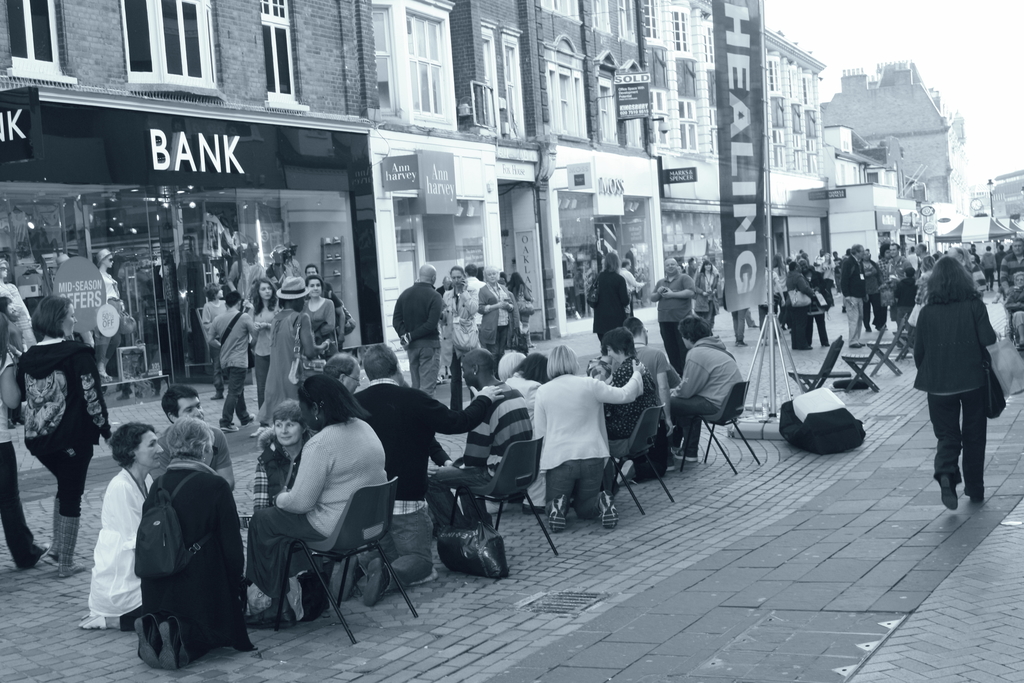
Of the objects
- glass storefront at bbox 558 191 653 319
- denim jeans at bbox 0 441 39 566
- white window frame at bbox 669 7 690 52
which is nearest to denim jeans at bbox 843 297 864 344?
glass storefront at bbox 558 191 653 319

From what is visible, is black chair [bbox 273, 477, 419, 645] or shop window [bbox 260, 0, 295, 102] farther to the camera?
shop window [bbox 260, 0, 295, 102]

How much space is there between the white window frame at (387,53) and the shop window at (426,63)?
0.59 metres

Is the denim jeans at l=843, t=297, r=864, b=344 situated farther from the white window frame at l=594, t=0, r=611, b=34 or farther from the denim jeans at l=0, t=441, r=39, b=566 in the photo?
the denim jeans at l=0, t=441, r=39, b=566

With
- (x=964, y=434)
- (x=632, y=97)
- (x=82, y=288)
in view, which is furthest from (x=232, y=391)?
(x=632, y=97)

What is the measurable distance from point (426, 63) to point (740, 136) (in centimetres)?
1231

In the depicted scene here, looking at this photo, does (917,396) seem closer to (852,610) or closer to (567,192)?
(852,610)

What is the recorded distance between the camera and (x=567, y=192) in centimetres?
2961

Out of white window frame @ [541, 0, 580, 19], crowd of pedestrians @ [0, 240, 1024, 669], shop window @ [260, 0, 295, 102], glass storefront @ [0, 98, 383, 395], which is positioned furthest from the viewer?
white window frame @ [541, 0, 580, 19]

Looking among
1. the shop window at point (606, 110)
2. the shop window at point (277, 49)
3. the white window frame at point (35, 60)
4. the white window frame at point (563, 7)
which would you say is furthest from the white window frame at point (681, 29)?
the white window frame at point (35, 60)

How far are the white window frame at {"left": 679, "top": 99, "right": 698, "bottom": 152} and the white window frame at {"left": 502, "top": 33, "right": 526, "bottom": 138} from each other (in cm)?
1406

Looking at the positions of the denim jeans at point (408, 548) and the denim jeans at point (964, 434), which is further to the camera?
the denim jeans at point (964, 434)

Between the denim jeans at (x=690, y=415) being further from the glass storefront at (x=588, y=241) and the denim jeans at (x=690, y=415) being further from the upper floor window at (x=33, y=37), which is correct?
the glass storefront at (x=588, y=241)

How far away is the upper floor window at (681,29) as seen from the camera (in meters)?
41.5

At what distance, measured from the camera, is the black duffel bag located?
1122cm
